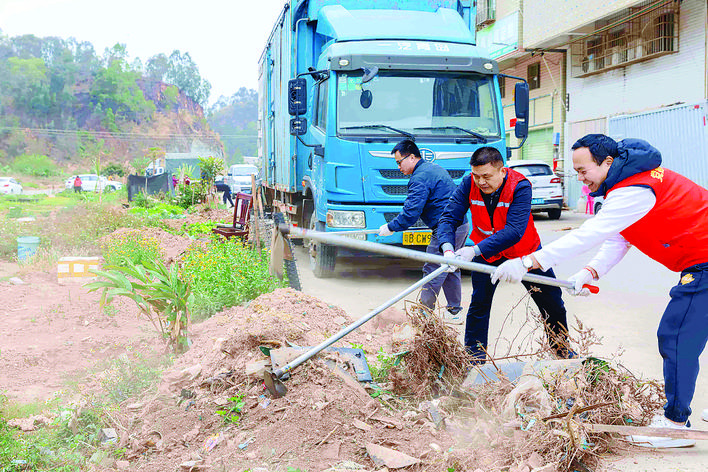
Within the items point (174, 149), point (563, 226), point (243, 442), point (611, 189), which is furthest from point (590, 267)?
point (174, 149)

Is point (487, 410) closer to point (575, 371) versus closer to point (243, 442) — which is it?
point (575, 371)

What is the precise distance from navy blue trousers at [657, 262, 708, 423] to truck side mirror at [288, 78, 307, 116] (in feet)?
19.2

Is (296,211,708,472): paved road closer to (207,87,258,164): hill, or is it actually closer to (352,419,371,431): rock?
(352,419,371,431): rock

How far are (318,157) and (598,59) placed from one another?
1724cm

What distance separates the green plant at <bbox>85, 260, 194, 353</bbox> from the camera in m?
5.15

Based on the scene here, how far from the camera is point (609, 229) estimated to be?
360 cm

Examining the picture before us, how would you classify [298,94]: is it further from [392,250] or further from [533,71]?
A: [533,71]

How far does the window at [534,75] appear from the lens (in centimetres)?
2711

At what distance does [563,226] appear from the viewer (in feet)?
55.3

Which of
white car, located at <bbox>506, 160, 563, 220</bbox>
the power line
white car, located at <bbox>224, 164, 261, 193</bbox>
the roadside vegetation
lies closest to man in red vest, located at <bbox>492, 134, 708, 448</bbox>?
the roadside vegetation

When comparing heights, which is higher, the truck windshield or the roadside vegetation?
the truck windshield

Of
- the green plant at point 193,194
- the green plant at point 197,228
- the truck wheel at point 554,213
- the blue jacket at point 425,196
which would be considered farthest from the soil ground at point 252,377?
the green plant at point 193,194

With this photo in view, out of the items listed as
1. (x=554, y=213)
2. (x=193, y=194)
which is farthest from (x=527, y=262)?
(x=193, y=194)

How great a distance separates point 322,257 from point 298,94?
2254mm
